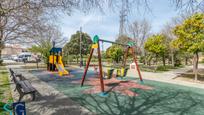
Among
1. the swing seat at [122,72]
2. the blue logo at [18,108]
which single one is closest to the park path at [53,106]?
the blue logo at [18,108]

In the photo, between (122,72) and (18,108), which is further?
(122,72)

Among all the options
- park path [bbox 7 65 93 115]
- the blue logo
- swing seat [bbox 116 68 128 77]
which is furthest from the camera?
swing seat [bbox 116 68 128 77]

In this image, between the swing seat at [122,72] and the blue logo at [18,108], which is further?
the swing seat at [122,72]

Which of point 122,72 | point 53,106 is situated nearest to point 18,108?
point 53,106

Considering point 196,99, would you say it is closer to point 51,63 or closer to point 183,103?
point 183,103

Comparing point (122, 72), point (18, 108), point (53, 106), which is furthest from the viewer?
point (122, 72)

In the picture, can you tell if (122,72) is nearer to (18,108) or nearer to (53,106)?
(53,106)

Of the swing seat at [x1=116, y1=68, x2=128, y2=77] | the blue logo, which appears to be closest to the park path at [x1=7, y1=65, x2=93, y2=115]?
the blue logo

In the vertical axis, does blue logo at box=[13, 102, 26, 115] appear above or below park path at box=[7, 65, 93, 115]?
above

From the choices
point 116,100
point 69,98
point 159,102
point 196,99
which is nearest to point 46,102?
point 69,98

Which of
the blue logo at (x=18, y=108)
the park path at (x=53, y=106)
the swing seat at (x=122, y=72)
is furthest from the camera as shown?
the swing seat at (x=122, y=72)

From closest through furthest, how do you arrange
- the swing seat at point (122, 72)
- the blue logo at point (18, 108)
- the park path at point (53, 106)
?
the blue logo at point (18, 108) < the park path at point (53, 106) < the swing seat at point (122, 72)

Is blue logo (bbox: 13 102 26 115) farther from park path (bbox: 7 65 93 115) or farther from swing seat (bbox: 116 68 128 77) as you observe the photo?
swing seat (bbox: 116 68 128 77)

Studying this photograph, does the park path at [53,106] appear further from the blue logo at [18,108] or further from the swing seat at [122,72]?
the swing seat at [122,72]
